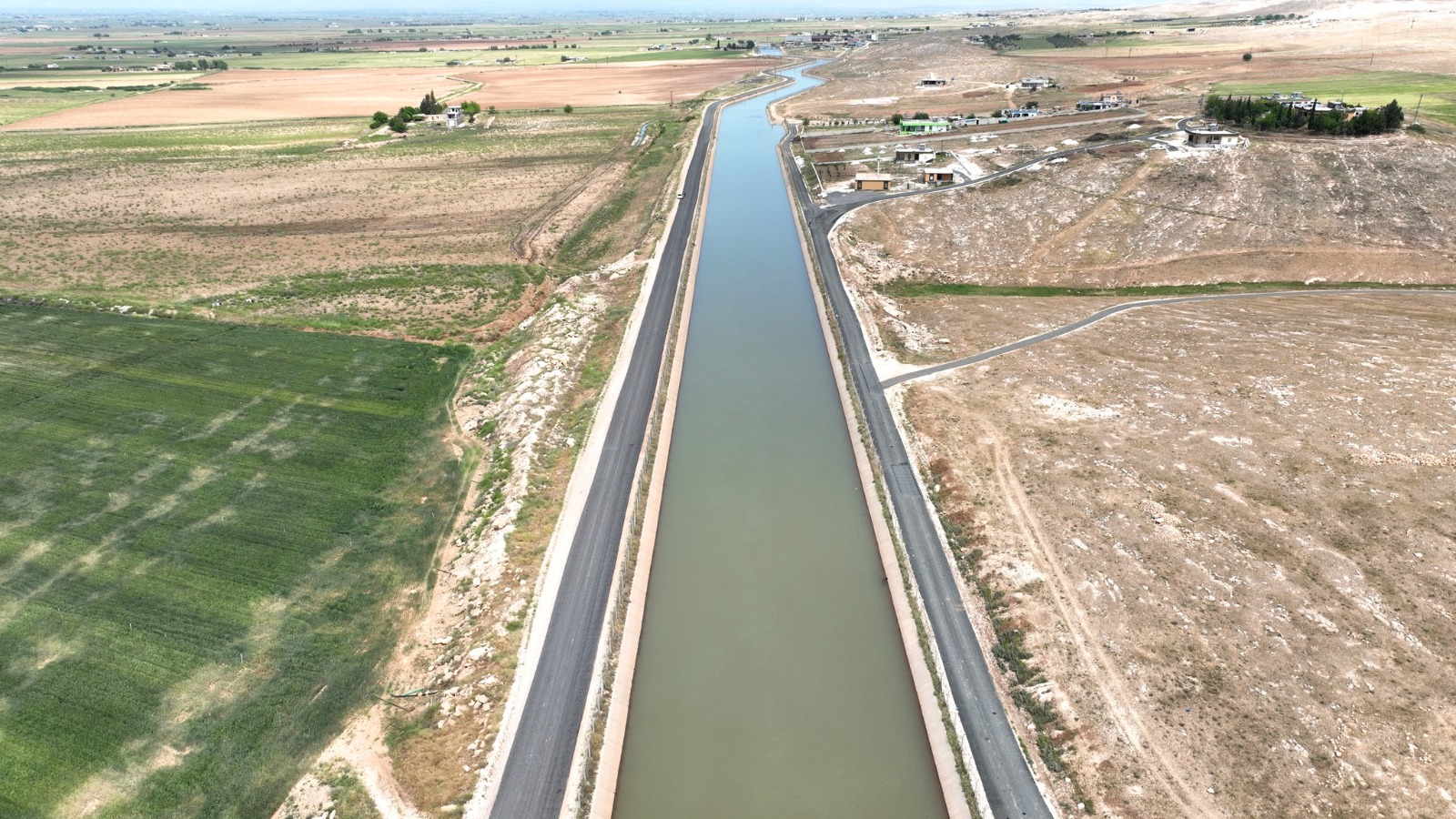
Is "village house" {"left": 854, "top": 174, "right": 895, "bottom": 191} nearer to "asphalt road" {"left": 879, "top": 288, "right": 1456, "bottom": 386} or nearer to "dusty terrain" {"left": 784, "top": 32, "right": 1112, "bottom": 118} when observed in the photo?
"asphalt road" {"left": 879, "top": 288, "right": 1456, "bottom": 386}

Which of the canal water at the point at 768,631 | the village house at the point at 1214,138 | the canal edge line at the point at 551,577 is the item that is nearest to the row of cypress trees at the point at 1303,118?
the village house at the point at 1214,138

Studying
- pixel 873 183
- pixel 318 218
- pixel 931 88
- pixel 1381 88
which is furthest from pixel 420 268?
pixel 1381 88

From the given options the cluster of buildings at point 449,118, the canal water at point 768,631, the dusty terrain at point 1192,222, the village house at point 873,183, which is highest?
the cluster of buildings at point 449,118

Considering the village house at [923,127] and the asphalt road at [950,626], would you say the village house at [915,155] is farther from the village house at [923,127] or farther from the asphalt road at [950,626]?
the asphalt road at [950,626]

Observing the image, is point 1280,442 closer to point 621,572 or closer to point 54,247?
point 621,572

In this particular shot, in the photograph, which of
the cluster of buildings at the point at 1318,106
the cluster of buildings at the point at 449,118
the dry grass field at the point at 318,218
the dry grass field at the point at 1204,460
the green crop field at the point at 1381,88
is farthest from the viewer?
the cluster of buildings at the point at 449,118

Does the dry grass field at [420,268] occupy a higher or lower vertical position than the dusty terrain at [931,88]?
lower

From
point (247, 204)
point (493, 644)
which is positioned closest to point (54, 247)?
point (247, 204)

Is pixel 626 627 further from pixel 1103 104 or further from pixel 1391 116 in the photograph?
pixel 1103 104
